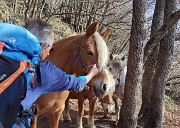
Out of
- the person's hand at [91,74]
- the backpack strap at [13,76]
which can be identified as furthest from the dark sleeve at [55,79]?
the backpack strap at [13,76]

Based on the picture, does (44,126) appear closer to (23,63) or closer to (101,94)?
(101,94)

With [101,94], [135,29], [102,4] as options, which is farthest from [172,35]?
[102,4]

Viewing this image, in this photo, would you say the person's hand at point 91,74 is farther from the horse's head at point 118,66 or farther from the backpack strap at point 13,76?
the horse's head at point 118,66

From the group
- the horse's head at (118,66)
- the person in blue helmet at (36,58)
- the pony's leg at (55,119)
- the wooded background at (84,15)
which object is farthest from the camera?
the wooded background at (84,15)

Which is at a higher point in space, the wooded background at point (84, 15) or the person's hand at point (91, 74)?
the wooded background at point (84, 15)

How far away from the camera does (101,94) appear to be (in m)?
4.85

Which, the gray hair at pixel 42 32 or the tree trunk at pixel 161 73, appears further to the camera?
the tree trunk at pixel 161 73

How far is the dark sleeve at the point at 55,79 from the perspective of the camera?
2.89m

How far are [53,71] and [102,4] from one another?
14.4m

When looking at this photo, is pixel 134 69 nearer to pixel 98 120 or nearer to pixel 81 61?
pixel 81 61

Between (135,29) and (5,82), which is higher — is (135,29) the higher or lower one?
the higher one

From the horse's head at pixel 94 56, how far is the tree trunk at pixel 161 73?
277 centimetres

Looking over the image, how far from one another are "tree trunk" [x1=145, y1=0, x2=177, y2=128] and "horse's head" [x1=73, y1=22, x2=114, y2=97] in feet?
9.08

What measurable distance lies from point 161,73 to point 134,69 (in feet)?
5.46
